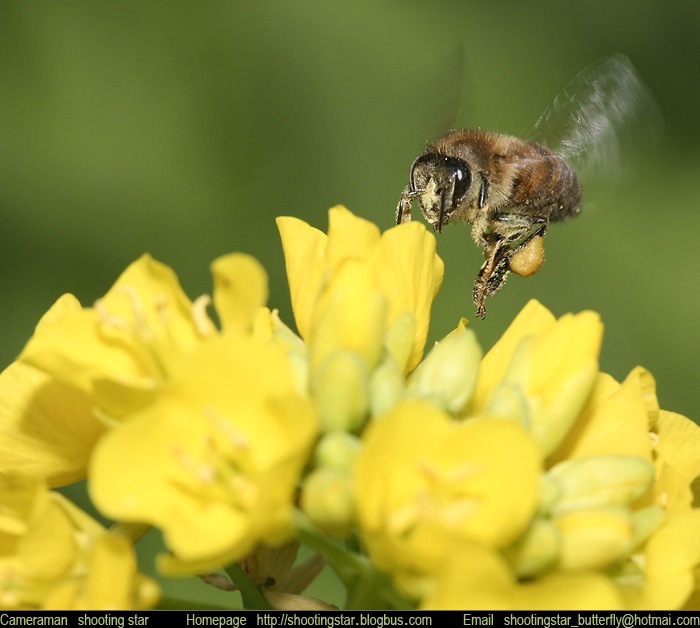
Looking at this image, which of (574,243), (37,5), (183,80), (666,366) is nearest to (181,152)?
(183,80)

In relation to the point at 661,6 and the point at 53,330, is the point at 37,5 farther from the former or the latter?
the point at 53,330

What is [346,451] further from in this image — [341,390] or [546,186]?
[546,186]

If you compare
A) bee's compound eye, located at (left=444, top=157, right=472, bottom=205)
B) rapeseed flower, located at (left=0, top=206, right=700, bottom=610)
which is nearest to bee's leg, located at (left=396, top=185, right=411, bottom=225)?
bee's compound eye, located at (left=444, top=157, right=472, bottom=205)

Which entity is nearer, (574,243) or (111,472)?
(111,472)

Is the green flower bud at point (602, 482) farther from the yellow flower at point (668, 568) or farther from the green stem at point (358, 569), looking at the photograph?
the green stem at point (358, 569)

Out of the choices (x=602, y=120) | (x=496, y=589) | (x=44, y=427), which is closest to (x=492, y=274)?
(x=602, y=120)

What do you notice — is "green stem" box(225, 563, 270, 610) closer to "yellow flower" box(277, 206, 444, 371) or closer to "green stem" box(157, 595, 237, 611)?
"green stem" box(157, 595, 237, 611)
